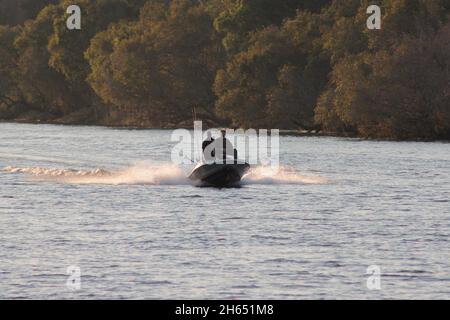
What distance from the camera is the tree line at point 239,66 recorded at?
323 ft

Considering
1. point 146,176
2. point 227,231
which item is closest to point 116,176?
point 146,176

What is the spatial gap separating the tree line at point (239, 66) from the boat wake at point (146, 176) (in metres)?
32.5

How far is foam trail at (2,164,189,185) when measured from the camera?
60094 mm

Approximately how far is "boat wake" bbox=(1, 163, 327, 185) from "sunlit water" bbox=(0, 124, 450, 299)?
0.31ft

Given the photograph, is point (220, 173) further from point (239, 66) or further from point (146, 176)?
point (239, 66)

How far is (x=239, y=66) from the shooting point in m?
119

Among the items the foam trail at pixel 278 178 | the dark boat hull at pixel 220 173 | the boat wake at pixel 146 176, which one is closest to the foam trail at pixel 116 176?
the boat wake at pixel 146 176

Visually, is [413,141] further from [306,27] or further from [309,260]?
[309,260]

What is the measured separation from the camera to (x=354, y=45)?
111188mm

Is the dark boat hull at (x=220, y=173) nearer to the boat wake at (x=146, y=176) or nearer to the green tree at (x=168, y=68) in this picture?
the boat wake at (x=146, y=176)

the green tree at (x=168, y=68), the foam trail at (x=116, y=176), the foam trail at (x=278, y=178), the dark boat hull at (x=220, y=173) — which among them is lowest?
the foam trail at (x=278, y=178)

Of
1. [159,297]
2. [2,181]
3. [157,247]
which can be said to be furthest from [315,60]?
[159,297]

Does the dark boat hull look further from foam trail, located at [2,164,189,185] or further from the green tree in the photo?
the green tree
